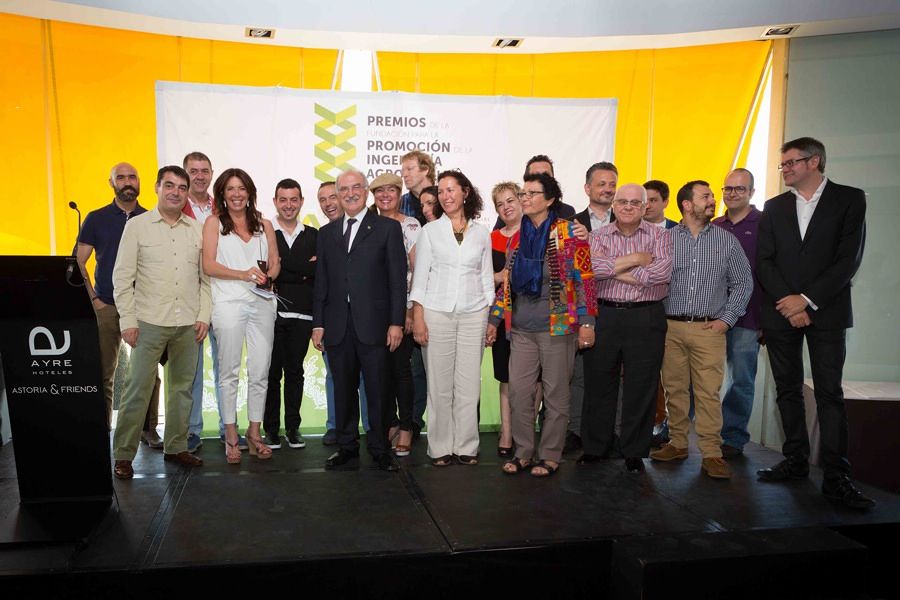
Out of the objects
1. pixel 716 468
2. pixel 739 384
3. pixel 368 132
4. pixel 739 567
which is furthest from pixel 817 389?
pixel 368 132

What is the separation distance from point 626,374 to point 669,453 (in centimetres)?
66

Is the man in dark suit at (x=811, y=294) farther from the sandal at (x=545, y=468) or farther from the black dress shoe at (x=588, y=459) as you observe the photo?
the sandal at (x=545, y=468)

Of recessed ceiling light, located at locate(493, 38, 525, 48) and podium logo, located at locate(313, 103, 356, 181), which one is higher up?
recessed ceiling light, located at locate(493, 38, 525, 48)

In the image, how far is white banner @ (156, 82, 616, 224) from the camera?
5.42 m

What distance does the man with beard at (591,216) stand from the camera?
4.38m

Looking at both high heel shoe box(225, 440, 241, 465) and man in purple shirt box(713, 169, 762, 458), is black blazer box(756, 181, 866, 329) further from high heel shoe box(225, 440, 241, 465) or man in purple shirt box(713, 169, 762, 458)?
high heel shoe box(225, 440, 241, 465)

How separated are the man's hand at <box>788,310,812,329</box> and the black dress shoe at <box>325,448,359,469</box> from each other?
2.61 meters

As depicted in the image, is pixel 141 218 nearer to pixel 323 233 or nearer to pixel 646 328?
pixel 323 233

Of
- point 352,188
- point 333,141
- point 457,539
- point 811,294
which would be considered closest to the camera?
point 457,539

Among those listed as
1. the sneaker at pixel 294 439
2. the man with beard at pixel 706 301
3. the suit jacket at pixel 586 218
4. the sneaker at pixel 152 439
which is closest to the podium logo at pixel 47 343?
the sneaker at pixel 152 439

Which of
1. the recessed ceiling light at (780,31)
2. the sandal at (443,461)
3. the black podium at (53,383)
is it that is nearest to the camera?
the black podium at (53,383)

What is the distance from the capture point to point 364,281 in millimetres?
4016

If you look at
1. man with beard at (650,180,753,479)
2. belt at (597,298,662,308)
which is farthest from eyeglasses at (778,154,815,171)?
belt at (597,298,662,308)

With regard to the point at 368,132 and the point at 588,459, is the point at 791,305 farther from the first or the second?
the point at 368,132
